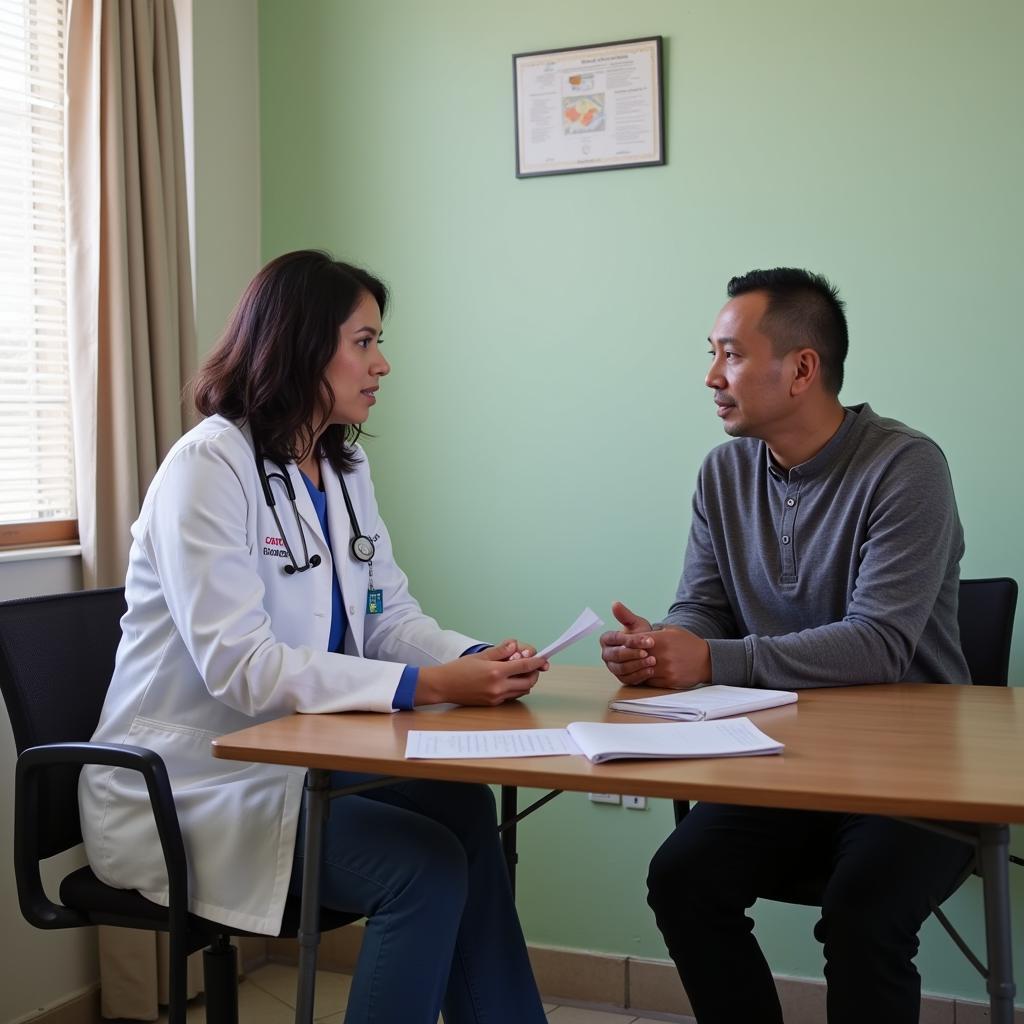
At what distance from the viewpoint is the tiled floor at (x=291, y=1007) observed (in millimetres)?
2955

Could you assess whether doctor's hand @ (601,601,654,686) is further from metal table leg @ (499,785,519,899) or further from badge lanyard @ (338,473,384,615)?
badge lanyard @ (338,473,384,615)

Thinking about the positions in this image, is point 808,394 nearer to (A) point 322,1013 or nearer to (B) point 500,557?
(B) point 500,557

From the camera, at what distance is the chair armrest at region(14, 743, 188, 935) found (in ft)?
6.16

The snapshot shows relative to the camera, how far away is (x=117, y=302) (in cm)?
275

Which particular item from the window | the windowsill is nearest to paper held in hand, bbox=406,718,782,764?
the windowsill

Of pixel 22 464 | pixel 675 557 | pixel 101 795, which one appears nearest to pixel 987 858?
pixel 101 795

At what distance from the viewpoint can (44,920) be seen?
201cm

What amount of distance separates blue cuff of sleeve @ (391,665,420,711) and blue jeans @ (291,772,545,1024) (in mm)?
162

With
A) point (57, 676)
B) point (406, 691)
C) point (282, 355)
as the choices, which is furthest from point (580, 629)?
point (57, 676)

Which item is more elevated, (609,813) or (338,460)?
(338,460)

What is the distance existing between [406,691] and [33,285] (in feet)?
4.92

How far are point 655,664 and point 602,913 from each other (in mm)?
1270

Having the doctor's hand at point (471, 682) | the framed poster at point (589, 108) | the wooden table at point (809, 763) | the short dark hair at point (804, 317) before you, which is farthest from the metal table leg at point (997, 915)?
the framed poster at point (589, 108)

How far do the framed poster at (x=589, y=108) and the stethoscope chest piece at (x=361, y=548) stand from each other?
1.27m
